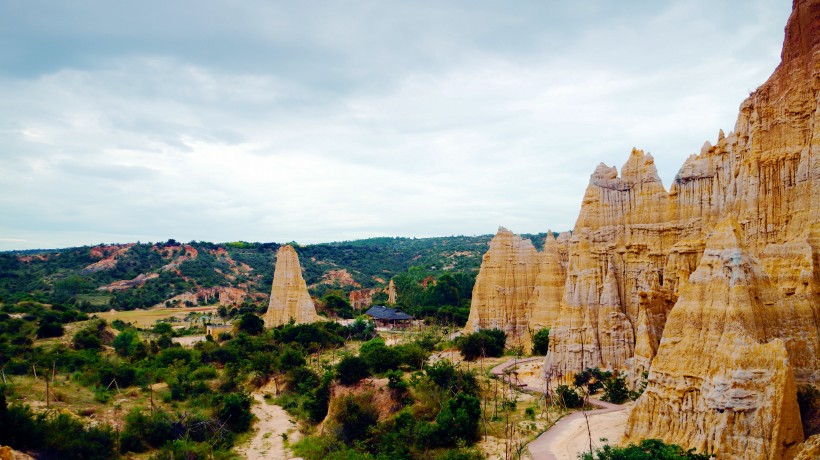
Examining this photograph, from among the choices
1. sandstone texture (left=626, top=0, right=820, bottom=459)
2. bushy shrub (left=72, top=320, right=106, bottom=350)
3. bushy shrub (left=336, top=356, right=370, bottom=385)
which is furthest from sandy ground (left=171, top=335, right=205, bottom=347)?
sandstone texture (left=626, top=0, right=820, bottom=459)

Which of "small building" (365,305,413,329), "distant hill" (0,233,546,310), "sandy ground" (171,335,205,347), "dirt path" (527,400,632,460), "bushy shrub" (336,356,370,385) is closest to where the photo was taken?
"dirt path" (527,400,632,460)

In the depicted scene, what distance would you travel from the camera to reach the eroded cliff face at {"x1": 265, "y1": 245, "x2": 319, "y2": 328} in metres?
55.6

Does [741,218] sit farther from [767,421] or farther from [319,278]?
[319,278]

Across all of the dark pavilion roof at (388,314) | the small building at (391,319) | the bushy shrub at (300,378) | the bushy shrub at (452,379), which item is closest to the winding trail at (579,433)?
the bushy shrub at (452,379)

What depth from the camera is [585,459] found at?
1795 centimetres

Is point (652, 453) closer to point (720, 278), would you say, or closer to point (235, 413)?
point (720, 278)

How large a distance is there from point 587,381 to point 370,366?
1401 centimetres

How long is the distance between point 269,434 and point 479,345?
1863 cm

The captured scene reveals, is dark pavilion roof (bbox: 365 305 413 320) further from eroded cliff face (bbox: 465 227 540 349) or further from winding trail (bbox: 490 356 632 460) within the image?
winding trail (bbox: 490 356 632 460)

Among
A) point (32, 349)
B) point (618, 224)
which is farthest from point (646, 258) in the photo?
point (32, 349)

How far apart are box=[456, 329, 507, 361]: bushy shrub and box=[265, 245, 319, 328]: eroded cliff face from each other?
1932cm

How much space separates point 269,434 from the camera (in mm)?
29594

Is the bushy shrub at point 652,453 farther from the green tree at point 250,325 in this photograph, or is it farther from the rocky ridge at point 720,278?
the green tree at point 250,325

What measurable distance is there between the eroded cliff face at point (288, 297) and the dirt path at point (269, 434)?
19.4m
